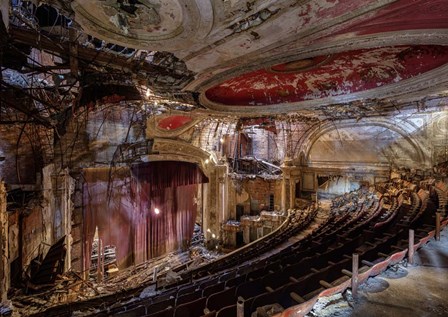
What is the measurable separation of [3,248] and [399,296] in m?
6.30

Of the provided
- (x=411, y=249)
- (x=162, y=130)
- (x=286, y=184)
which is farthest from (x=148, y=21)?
(x=286, y=184)

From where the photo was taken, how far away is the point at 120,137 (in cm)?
890

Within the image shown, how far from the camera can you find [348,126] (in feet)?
37.2

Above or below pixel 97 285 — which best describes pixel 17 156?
above

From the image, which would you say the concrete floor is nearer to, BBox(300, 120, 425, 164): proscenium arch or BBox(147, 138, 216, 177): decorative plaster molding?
BBox(300, 120, 425, 164): proscenium arch

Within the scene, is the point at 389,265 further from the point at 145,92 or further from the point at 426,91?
the point at 145,92

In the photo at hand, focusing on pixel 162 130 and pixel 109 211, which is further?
pixel 109 211

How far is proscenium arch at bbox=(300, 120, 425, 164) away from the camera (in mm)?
10015

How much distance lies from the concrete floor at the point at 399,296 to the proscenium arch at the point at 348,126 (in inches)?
320

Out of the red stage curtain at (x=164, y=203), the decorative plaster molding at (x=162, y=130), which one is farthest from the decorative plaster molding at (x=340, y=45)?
the red stage curtain at (x=164, y=203)

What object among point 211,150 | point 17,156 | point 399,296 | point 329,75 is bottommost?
point 399,296

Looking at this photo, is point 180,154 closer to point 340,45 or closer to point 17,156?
point 17,156

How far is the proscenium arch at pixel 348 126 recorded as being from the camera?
10015 mm

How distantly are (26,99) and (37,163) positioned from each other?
6.85ft
